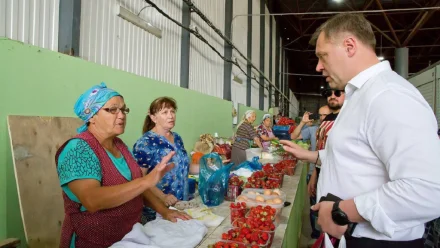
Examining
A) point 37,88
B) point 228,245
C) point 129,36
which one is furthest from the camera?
point 129,36

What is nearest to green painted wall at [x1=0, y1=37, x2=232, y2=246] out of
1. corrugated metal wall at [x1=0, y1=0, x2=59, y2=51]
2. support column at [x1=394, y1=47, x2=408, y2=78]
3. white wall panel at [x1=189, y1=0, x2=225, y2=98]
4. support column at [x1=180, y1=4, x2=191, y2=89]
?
corrugated metal wall at [x1=0, y1=0, x2=59, y2=51]

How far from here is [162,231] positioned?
5.09ft

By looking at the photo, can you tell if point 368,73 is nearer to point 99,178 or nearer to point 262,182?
point 99,178

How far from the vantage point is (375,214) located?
106 centimetres

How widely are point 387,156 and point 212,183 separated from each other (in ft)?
4.77

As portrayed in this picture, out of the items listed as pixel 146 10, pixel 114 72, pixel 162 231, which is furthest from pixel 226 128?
pixel 162 231

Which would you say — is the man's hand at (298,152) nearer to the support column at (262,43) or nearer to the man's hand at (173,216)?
the man's hand at (173,216)

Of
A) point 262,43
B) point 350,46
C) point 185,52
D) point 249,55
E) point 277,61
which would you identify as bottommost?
point 350,46

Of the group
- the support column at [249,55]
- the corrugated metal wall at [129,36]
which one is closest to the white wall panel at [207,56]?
the corrugated metal wall at [129,36]

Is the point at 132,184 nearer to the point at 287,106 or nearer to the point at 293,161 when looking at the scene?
the point at 293,161

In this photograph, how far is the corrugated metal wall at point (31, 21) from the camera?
191 cm

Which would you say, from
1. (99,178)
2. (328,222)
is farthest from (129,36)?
(328,222)

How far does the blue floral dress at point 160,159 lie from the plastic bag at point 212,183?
195mm

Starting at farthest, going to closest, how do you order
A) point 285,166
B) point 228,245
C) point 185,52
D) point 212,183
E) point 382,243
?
point 185,52 → point 285,166 → point 212,183 → point 228,245 → point 382,243
